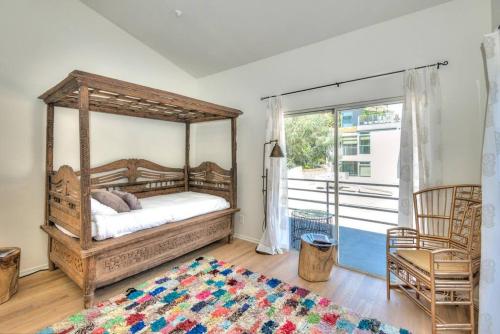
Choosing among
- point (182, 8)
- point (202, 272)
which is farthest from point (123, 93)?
point (202, 272)

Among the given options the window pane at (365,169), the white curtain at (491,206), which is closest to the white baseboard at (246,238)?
the window pane at (365,169)

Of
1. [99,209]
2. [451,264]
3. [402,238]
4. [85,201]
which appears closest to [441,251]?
[451,264]

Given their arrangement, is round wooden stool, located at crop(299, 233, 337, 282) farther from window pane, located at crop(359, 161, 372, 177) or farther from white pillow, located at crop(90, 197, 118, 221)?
white pillow, located at crop(90, 197, 118, 221)

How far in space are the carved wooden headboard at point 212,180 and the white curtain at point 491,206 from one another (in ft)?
9.10

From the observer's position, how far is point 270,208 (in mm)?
3354

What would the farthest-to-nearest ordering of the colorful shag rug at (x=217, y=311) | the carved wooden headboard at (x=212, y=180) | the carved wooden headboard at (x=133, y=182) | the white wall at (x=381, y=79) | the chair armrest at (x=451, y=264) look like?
the carved wooden headboard at (x=212, y=180) → the carved wooden headboard at (x=133, y=182) → the white wall at (x=381, y=79) → the colorful shag rug at (x=217, y=311) → the chair armrest at (x=451, y=264)

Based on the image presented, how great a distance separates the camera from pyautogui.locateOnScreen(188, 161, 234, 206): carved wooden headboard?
146 inches

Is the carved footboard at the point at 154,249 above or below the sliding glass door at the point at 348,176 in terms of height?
below

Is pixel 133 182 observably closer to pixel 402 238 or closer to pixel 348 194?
pixel 348 194

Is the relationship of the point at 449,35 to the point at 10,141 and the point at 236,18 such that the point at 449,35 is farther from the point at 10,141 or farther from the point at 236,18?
the point at 10,141

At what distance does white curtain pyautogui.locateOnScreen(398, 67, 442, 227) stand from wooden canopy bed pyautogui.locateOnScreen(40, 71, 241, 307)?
84.6 inches

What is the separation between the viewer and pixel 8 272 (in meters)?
2.21

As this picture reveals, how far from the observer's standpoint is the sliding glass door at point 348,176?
8.91 feet

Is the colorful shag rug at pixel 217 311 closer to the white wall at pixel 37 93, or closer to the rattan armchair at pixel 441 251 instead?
the rattan armchair at pixel 441 251
